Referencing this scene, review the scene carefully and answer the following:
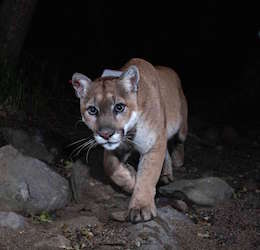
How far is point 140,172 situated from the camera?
407cm

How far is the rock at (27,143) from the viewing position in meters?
4.89

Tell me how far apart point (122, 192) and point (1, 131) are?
4.28ft

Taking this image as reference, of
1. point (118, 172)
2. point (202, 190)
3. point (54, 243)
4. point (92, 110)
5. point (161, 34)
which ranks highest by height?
point (161, 34)

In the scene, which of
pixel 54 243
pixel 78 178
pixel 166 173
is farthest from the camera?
pixel 166 173

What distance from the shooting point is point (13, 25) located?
5.96 metres

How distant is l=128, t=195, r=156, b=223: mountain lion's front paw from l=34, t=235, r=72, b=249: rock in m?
0.53

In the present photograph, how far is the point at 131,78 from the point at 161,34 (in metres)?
5.15

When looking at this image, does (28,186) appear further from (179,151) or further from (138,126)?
(179,151)

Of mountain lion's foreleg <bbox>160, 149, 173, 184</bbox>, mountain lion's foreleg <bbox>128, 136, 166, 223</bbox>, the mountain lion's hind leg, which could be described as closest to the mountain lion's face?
mountain lion's foreleg <bbox>128, 136, 166, 223</bbox>

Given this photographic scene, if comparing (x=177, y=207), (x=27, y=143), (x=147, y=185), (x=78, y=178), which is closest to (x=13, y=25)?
(x=27, y=143)

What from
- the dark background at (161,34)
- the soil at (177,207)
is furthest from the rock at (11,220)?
the dark background at (161,34)

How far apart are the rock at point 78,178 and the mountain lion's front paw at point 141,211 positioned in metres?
0.65

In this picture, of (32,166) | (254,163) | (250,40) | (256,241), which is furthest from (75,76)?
(250,40)

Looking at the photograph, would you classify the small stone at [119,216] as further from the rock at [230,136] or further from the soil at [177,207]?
the rock at [230,136]
